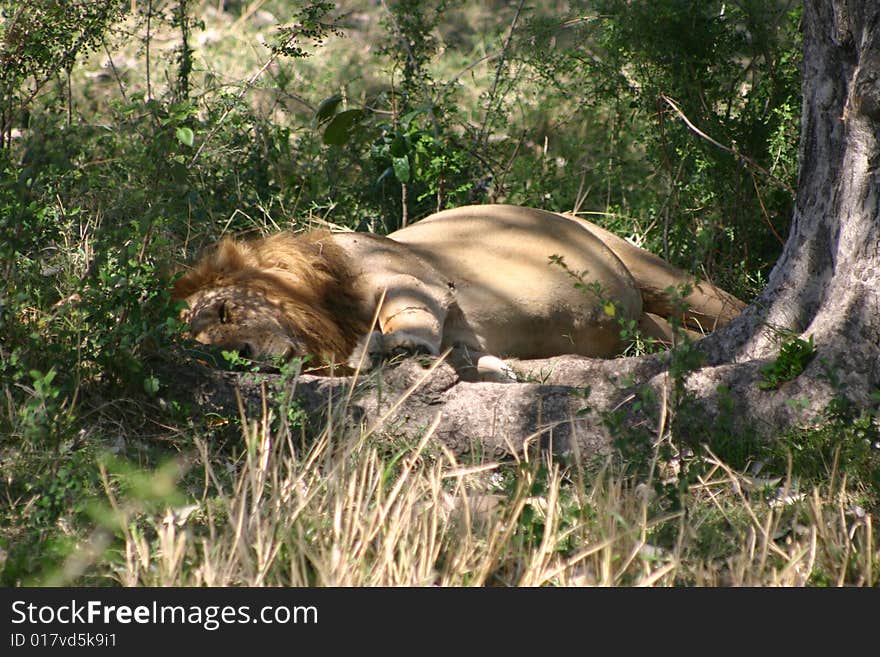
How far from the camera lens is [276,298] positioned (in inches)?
214

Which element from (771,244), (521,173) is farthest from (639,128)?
(771,244)

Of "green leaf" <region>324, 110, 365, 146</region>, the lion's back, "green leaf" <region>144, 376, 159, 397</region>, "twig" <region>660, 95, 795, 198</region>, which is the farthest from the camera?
"green leaf" <region>324, 110, 365, 146</region>

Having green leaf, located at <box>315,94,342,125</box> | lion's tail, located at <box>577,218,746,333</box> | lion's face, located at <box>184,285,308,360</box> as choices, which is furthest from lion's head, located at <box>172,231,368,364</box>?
lion's tail, located at <box>577,218,746,333</box>

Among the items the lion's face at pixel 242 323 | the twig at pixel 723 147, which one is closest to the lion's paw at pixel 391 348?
the lion's face at pixel 242 323

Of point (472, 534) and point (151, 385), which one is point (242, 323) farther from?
point (472, 534)

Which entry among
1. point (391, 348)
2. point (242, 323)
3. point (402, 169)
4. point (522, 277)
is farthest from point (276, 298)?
point (402, 169)

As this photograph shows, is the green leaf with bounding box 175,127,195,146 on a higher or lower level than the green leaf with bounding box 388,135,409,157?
higher

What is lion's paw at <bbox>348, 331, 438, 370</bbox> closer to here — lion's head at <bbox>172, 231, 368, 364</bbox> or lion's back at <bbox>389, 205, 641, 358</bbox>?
lion's head at <bbox>172, 231, 368, 364</bbox>

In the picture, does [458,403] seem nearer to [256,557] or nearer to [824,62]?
[256,557]

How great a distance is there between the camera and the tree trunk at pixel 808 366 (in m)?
4.21

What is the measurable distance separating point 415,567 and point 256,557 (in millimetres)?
454

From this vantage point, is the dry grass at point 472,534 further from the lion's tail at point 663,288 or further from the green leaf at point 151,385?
the lion's tail at point 663,288

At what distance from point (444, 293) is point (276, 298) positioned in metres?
0.90

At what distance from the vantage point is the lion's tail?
630 centimetres
